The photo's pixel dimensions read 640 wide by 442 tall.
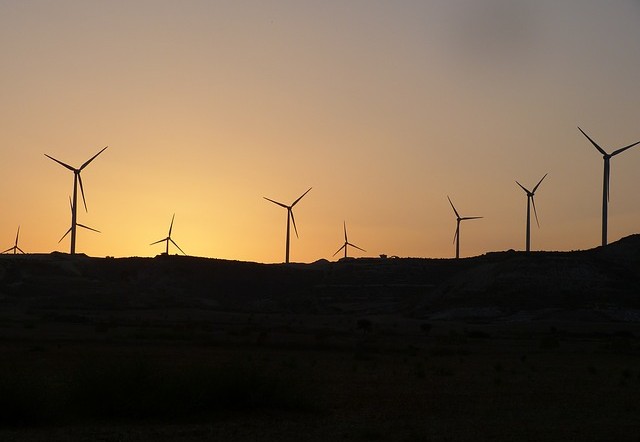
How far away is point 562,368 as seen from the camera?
55.9m

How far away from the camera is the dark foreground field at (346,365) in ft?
97.3

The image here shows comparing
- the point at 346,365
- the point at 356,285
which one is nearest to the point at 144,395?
the point at 346,365

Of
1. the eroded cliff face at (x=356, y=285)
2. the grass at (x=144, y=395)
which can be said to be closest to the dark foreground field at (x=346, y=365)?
the grass at (x=144, y=395)

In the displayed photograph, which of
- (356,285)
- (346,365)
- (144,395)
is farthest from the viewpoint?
(356,285)

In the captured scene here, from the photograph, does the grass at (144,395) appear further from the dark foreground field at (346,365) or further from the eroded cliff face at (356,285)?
the eroded cliff face at (356,285)

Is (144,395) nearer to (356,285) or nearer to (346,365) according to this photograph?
(346,365)

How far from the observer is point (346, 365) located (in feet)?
178

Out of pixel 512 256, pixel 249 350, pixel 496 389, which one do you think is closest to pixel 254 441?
pixel 496 389

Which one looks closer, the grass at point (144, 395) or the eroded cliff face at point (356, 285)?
the grass at point (144, 395)

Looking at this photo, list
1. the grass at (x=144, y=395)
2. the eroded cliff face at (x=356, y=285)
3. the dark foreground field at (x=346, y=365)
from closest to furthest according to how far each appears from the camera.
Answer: the grass at (x=144, y=395)
the dark foreground field at (x=346, y=365)
the eroded cliff face at (x=356, y=285)

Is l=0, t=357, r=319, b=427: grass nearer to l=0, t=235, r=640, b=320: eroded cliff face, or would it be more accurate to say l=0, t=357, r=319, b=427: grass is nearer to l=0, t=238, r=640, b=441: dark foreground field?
l=0, t=238, r=640, b=441: dark foreground field

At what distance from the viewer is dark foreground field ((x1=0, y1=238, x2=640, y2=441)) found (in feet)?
97.3

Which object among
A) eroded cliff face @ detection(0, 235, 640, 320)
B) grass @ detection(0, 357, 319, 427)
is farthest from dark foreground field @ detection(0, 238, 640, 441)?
eroded cliff face @ detection(0, 235, 640, 320)

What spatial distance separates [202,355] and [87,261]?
141 m
